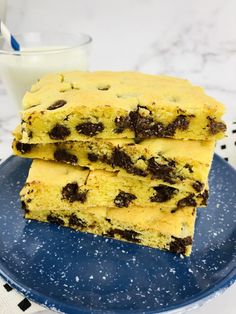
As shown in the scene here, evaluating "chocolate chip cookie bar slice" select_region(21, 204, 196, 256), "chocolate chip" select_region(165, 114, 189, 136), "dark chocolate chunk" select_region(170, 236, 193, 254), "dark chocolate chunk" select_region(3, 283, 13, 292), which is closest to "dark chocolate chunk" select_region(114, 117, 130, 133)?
"chocolate chip" select_region(165, 114, 189, 136)

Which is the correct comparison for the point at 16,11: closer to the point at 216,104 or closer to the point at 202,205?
the point at 216,104

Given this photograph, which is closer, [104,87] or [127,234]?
[127,234]

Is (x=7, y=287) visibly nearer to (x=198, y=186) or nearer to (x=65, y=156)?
(x=65, y=156)

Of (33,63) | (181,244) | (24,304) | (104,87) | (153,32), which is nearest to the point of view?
(24,304)

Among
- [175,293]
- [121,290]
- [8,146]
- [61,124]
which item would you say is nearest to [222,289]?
[175,293]

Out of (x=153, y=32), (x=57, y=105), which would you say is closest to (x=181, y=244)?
(x=57, y=105)

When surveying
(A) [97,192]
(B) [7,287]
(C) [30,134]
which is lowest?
(B) [7,287]
